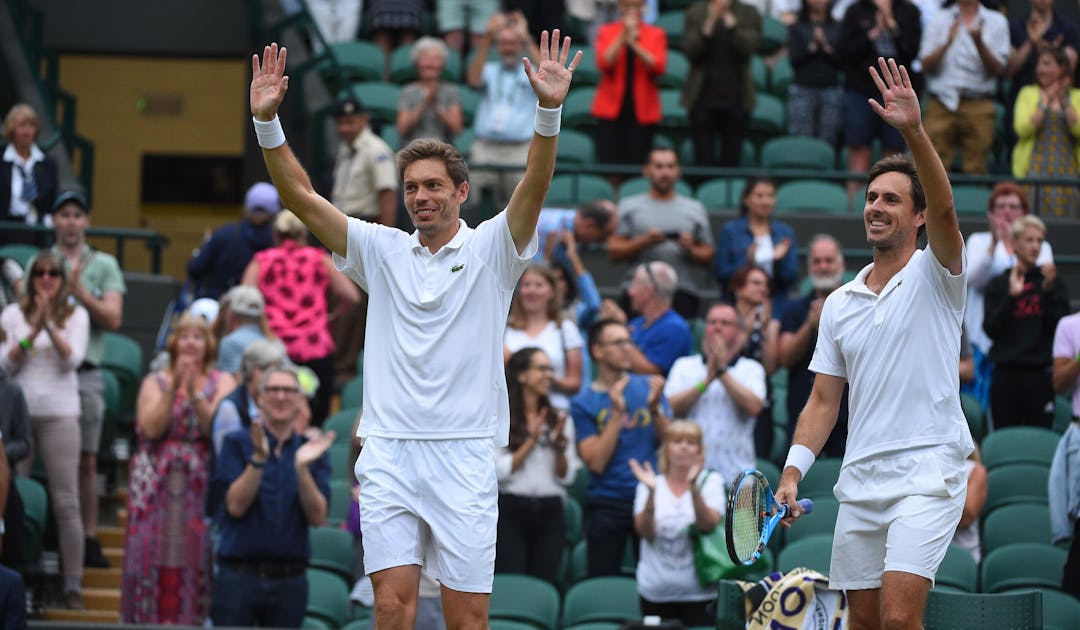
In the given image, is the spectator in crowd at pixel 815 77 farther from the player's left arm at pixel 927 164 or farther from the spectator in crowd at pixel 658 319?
the player's left arm at pixel 927 164

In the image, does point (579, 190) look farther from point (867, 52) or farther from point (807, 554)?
point (807, 554)

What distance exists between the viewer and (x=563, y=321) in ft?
36.1

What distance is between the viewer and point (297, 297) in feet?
39.3

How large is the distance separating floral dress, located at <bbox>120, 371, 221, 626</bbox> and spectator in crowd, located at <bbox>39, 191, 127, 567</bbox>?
0.98 m

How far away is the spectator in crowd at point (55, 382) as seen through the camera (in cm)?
1081

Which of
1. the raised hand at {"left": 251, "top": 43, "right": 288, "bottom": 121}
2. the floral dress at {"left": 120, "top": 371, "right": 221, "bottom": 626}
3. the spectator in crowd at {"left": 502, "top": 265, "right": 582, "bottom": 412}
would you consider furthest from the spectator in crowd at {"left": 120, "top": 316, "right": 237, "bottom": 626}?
the raised hand at {"left": 251, "top": 43, "right": 288, "bottom": 121}

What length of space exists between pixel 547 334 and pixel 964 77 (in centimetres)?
517

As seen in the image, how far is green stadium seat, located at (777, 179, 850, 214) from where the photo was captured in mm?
14453

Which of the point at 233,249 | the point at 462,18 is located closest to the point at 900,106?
the point at 233,249

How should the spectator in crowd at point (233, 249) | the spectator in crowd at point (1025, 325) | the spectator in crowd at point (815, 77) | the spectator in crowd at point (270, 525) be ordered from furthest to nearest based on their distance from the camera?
the spectator in crowd at point (815, 77), the spectator in crowd at point (233, 249), the spectator in crowd at point (1025, 325), the spectator in crowd at point (270, 525)

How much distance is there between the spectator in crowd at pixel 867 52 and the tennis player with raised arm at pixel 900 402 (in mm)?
8128

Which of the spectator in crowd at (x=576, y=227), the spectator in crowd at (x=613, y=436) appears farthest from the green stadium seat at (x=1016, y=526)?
the spectator in crowd at (x=576, y=227)

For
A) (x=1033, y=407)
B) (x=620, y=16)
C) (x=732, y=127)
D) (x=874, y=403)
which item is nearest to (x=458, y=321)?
(x=874, y=403)

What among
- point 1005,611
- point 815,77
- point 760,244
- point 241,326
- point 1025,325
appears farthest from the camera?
point 815,77
